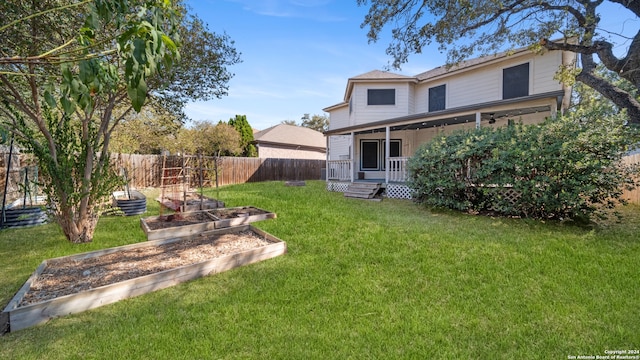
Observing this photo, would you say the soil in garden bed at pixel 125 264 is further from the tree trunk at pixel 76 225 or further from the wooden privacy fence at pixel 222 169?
the wooden privacy fence at pixel 222 169

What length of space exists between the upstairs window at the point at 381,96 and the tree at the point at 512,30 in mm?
3547

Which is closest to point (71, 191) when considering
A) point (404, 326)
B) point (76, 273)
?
point (76, 273)

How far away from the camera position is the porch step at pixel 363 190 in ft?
34.7

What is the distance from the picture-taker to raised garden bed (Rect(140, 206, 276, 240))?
218 inches

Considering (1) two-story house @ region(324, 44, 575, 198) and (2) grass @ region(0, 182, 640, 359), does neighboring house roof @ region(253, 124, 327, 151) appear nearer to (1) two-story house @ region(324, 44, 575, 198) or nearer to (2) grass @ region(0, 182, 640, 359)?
(1) two-story house @ region(324, 44, 575, 198)

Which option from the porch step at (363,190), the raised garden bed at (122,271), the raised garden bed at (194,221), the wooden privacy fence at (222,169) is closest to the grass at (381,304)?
the raised garden bed at (122,271)

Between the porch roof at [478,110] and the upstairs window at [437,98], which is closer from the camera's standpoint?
the porch roof at [478,110]

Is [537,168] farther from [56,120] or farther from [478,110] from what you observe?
[56,120]

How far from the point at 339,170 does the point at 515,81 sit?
813 cm

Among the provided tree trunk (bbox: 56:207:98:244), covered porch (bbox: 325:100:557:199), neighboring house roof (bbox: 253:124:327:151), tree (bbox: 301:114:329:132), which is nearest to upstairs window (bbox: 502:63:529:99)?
covered porch (bbox: 325:100:557:199)

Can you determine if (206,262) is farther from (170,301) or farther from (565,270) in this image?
→ (565,270)

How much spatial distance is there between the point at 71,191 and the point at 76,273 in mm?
1902

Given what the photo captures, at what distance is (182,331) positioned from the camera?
2584mm

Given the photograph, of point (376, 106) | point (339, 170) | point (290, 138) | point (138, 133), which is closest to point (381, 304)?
point (339, 170)
